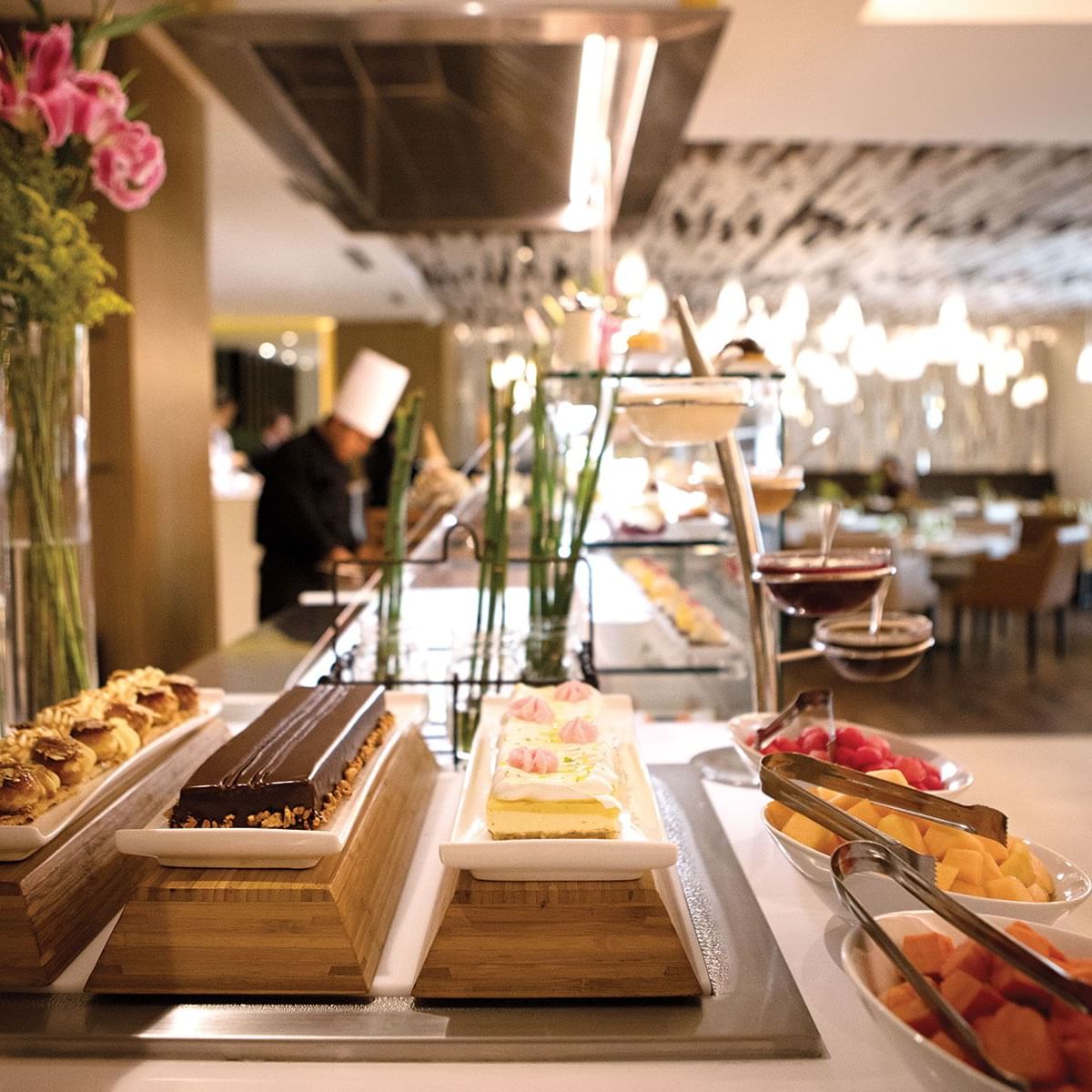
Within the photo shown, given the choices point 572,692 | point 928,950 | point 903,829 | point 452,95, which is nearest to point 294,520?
point 452,95

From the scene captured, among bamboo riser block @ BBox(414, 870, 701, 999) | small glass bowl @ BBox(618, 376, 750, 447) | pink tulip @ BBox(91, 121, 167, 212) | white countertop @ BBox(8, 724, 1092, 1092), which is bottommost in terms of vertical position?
white countertop @ BBox(8, 724, 1092, 1092)

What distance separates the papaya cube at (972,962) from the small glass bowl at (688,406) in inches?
28.7

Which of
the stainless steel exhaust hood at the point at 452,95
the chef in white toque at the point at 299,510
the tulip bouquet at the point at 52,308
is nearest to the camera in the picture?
the tulip bouquet at the point at 52,308

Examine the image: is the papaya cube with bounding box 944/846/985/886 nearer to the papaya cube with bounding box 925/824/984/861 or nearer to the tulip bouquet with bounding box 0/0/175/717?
the papaya cube with bounding box 925/824/984/861

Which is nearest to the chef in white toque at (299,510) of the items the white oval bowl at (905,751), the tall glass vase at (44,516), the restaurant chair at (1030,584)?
the tall glass vase at (44,516)

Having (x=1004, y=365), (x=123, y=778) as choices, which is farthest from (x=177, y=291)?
(x=1004, y=365)

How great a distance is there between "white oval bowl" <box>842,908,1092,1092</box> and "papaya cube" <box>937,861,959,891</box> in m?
0.06

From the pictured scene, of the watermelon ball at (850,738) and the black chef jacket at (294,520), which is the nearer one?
the watermelon ball at (850,738)

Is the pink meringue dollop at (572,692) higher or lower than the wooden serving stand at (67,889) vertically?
higher

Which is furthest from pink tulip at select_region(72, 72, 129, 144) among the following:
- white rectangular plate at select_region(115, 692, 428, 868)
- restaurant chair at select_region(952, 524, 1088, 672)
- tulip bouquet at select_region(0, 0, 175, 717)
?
restaurant chair at select_region(952, 524, 1088, 672)

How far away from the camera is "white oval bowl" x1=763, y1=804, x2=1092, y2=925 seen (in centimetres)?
76

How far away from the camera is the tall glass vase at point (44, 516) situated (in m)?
1.33

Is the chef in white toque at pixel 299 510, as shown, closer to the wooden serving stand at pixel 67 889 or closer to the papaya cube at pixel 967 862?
the wooden serving stand at pixel 67 889

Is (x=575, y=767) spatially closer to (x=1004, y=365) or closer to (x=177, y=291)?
(x=177, y=291)
